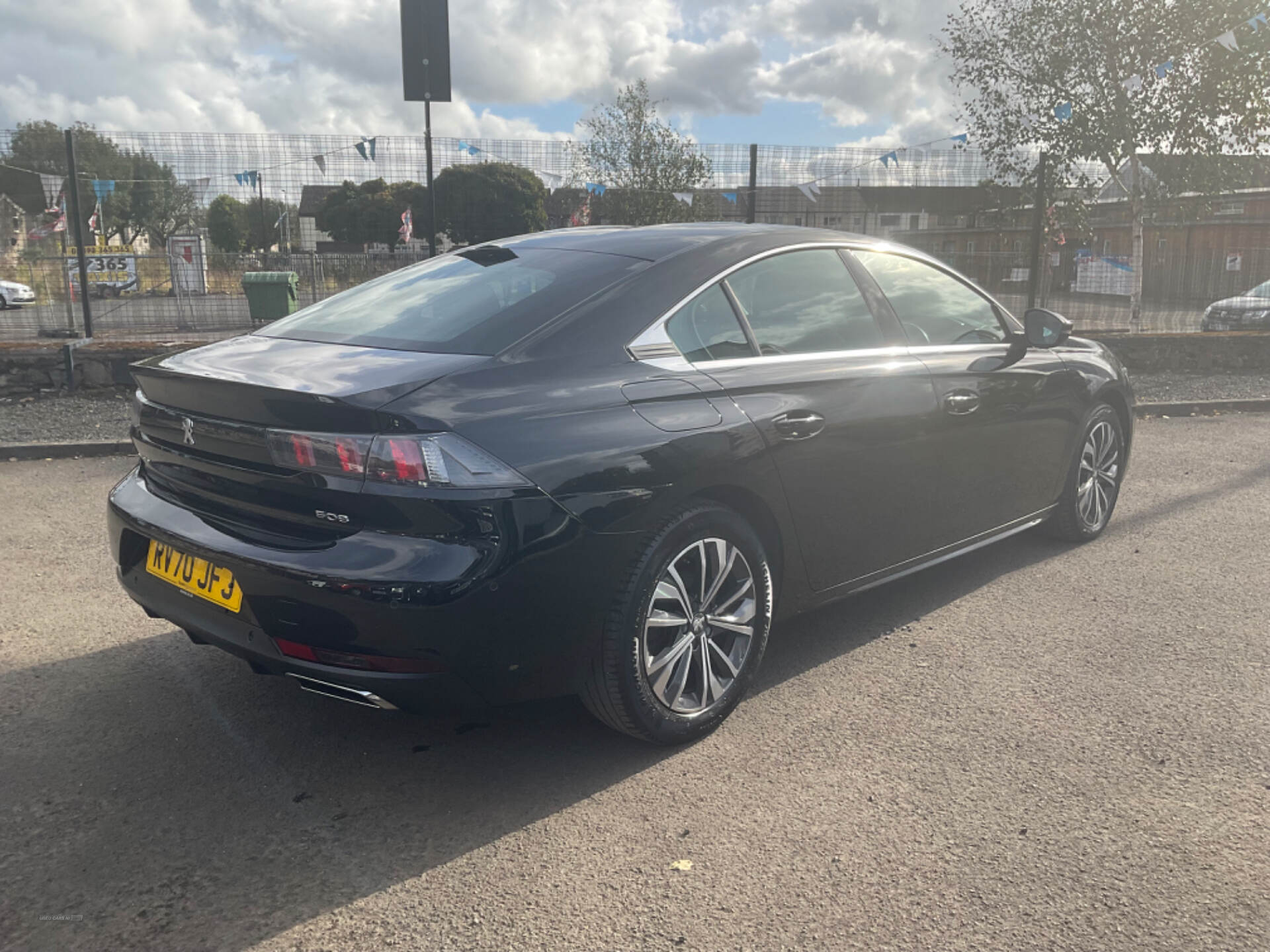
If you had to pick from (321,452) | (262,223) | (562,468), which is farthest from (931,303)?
(262,223)

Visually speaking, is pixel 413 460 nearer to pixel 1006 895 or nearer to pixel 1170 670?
pixel 1006 895

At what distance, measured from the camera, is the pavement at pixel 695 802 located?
2.24 m

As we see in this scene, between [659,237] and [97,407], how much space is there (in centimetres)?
688

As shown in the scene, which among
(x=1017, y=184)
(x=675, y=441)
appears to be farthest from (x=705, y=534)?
(x=1017, y=184)

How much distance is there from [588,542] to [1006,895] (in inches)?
51.9

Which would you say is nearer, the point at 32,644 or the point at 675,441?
the point at 675,441

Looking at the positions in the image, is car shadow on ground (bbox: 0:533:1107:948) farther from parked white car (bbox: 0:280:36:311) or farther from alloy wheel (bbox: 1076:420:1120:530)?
parked white car (bbox: 0:280:36:311)

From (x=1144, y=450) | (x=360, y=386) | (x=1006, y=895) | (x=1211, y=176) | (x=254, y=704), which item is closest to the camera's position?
(x=1006, y=895)

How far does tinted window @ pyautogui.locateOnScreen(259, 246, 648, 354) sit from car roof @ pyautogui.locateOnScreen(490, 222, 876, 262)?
85 millimetres

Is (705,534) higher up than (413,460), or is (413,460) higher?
(413,460)

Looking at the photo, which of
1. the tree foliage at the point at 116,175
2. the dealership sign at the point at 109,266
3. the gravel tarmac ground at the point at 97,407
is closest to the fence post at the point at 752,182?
the gravel tarmac ground at the point at 97,407

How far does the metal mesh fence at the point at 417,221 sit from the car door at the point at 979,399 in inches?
181

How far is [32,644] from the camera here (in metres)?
3.79

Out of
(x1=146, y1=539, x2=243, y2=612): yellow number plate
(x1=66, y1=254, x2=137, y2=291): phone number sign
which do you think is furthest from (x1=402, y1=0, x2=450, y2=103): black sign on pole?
(x1=146, y1=539, x2=243, y2=612): yellow number plate
